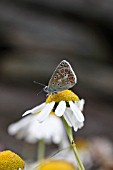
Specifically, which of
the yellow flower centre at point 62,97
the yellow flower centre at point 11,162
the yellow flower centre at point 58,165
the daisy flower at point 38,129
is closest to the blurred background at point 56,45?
the daisy flower at point 38,129

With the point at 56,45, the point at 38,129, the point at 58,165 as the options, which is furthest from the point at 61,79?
the point at 56,45

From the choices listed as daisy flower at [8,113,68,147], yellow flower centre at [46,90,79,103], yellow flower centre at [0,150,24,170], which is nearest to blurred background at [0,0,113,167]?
daisy flower at [8,113,68,147]

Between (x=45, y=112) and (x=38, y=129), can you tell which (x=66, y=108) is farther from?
(x=38, y=129)

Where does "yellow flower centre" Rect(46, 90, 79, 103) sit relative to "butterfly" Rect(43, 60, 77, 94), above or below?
below

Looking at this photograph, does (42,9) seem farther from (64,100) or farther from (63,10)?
(64,100)

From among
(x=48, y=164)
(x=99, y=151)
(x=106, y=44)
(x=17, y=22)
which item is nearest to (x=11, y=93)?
(x=17, y=22)

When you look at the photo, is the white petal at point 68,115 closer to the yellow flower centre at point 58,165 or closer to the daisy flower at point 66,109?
the daisy flower at point 66,109

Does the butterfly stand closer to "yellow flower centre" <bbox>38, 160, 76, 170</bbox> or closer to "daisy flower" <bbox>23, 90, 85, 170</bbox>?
"daisy flower" <bbox>23, 90, 85, 170</bbox>
